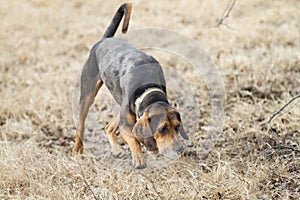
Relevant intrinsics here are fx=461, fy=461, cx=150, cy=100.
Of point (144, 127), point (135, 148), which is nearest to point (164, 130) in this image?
point (144, 127)

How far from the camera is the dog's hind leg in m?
4.57

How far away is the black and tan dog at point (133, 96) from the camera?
11.4 ft

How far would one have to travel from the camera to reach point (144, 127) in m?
3.46

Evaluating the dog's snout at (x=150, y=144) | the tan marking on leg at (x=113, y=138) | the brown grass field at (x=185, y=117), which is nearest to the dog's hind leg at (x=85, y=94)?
the brown grass field at (x=185, y=117)

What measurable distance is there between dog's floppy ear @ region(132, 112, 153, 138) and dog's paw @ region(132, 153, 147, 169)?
395mm

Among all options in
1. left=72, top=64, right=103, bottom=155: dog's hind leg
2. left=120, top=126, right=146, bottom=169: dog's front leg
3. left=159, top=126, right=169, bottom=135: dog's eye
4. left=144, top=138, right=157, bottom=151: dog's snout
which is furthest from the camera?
left=72, top=64, right=103, bottom=155: dog's hind leg

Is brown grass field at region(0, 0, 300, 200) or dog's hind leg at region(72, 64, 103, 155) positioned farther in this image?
dog's hind leg at region(72, 64, 103, 155)

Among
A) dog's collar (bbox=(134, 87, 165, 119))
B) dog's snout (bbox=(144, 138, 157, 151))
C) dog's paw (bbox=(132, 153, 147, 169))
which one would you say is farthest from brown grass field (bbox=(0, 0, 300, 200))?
dog's collar (bbox=(134, 87, 165, 119))

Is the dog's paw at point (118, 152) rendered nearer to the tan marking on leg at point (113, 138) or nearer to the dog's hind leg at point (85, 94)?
the tan marking on leg at point (113, 138)

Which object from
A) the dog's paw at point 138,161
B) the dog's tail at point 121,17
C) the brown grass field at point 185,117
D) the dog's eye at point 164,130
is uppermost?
the dog's tail at point 121,17

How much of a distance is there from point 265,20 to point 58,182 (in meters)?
5.63

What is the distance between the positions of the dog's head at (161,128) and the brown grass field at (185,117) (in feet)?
0.93

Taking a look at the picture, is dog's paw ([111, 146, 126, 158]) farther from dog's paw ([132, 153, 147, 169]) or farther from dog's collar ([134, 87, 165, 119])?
dog's collar ([134, 87, 165, 119])

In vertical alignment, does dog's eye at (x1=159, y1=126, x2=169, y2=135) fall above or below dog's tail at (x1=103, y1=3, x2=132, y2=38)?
below
